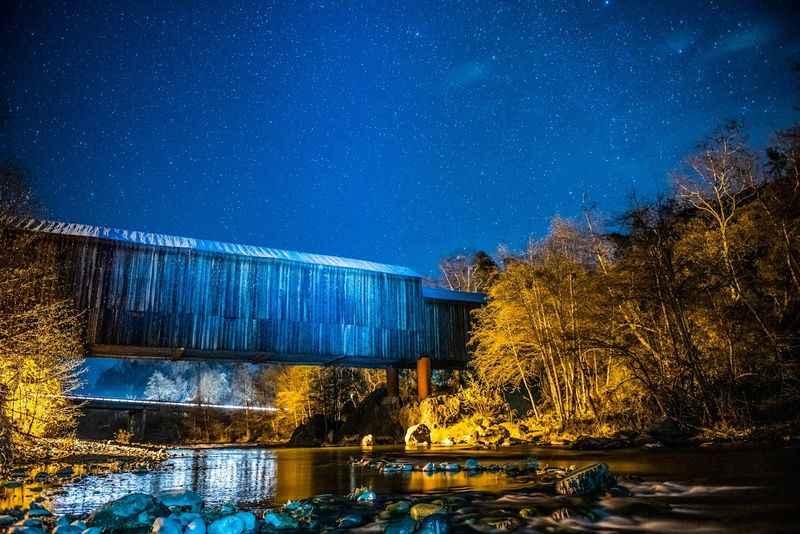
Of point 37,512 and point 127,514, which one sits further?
point 37,512

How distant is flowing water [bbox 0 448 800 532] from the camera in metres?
3.53

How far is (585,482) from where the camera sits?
16.2 feet

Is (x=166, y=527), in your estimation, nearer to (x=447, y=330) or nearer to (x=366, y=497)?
(x=366, y=497)

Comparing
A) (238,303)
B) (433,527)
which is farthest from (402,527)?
(238,303)

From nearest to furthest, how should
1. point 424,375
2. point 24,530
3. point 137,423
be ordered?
point 24,530
point 424,375
point 137,423

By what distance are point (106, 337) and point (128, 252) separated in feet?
11.2

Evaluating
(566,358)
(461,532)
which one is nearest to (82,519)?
(461,532)

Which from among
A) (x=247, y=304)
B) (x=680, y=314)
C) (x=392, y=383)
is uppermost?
(x=247, y=304)

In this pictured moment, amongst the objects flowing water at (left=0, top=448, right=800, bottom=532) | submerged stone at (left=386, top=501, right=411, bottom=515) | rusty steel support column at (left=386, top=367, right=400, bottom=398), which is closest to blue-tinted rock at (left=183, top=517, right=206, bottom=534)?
flowing water at (left=0, top=448, right=800, bottom=532)

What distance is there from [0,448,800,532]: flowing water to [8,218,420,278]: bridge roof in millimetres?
13357

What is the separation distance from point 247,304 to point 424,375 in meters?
9.41

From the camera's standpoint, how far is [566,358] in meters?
16.9

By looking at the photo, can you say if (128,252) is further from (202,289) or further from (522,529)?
(522,529)

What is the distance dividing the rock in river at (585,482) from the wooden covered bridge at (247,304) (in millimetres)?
17508
